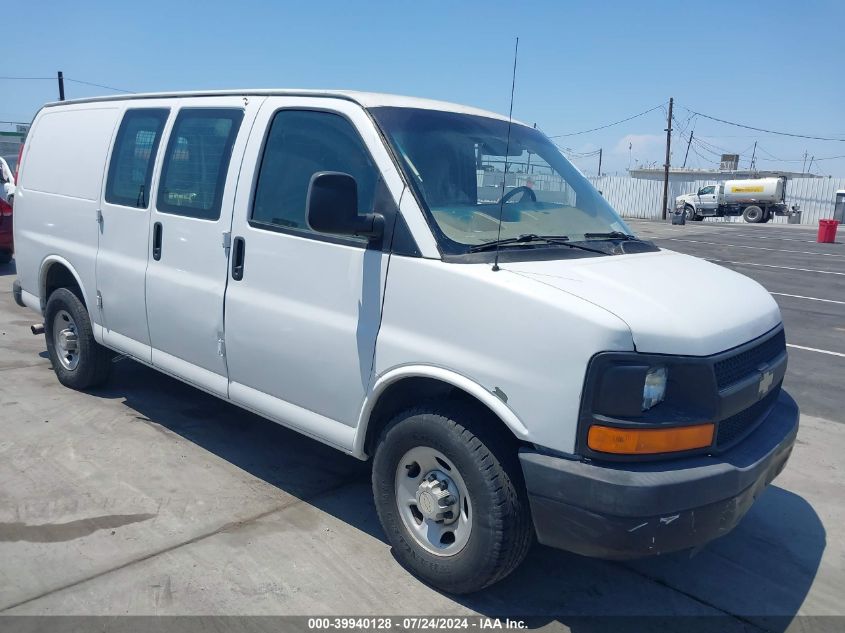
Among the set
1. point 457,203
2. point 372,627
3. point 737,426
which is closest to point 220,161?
point 457,203

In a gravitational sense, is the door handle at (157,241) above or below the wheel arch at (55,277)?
above

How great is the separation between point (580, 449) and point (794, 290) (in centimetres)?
1322

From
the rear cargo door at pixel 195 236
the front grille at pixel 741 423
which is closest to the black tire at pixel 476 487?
the front grille at pixel 741 423

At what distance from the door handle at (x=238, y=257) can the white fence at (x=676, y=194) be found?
41.7 metres

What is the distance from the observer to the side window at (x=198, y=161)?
4.31 m

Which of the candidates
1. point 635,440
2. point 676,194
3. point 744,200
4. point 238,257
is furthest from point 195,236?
point 676,194

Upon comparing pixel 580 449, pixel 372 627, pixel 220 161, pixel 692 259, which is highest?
pixel 220 161

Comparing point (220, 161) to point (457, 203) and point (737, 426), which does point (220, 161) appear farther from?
point (737, 426)

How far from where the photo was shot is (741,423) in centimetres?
324

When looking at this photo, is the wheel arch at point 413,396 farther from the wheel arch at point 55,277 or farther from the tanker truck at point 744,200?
the tanker truck at point 744,200

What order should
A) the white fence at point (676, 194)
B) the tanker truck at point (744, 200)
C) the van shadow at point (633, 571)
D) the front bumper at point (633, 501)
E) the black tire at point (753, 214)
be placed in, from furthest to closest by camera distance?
1. the white fence at point (676, 194)
2. the black tire at point (753, 214)
3. the tanker truck at point (744, 200)
4. the van shadow at point (633, 571)
5. the front bumper at point (633, 501)

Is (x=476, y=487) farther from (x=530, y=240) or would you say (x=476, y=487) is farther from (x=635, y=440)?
(x=530, y=240)

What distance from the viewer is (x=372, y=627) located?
3125 mm

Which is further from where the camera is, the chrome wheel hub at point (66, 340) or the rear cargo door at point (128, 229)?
the chrome wheel hub at point (66, 340)
